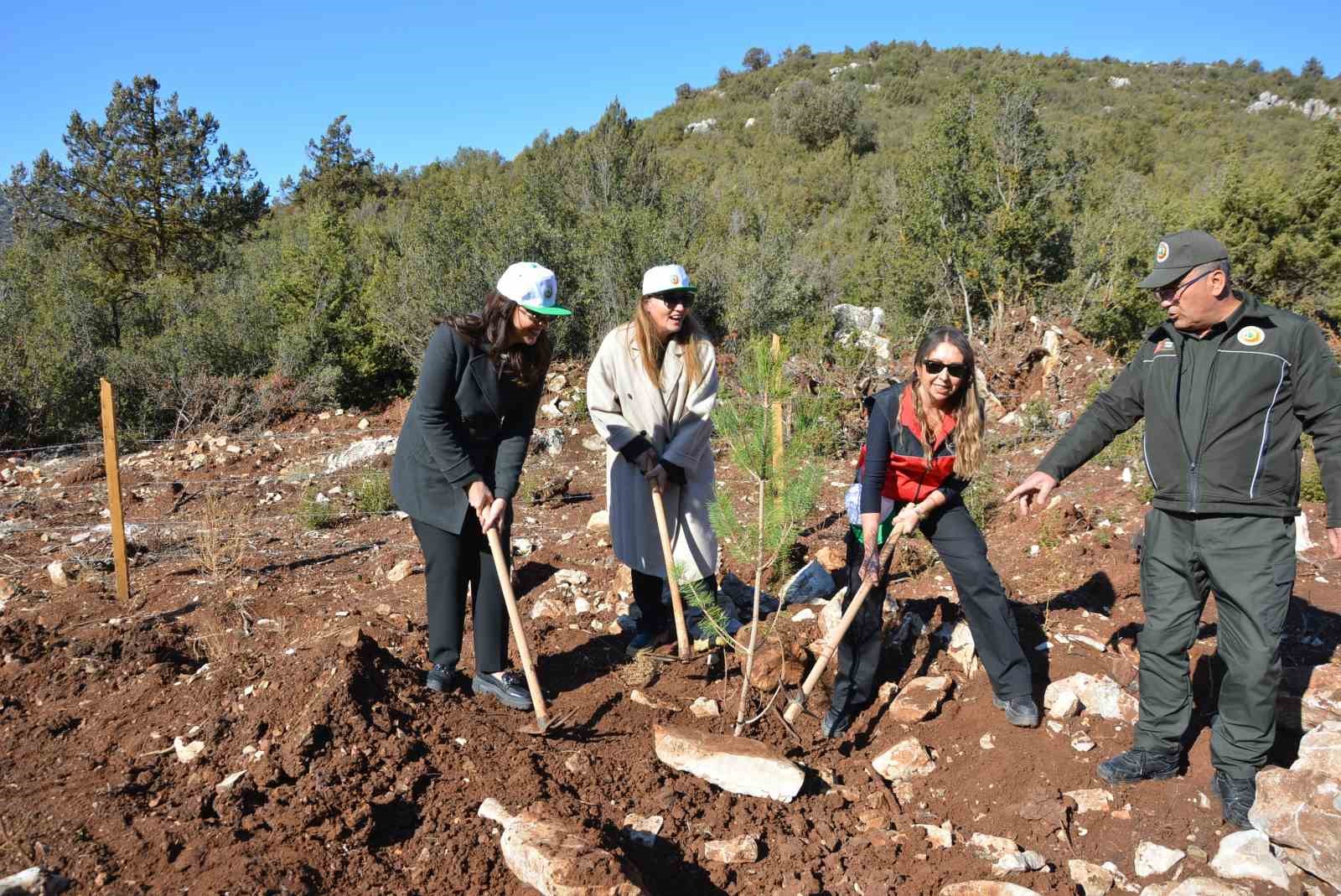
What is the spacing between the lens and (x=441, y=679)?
3326mm

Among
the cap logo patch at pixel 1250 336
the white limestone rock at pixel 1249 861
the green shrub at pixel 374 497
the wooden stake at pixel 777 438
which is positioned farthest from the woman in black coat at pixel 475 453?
the green shrub at pixel 374 497

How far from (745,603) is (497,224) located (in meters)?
9.45

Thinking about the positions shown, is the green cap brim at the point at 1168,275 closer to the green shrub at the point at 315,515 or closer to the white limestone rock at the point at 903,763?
the white limestone rock at the point at 903,763

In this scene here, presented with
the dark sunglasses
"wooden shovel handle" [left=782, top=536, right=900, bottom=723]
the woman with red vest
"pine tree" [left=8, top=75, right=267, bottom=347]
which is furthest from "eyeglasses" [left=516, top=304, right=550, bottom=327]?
"pine tree" [left=8, top=75, right=267, bottom=347]

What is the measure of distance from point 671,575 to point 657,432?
0.65 meters

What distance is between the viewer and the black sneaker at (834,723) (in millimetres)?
3158

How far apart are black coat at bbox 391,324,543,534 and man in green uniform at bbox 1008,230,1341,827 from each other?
223 cm

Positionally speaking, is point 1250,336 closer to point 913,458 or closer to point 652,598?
point 913,458

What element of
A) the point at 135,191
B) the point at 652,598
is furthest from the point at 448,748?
the point at 135,191

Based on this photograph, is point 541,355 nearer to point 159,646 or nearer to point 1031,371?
point 159,646

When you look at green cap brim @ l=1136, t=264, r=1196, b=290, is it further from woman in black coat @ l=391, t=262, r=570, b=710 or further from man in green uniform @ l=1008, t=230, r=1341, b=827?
woman in black coat @ l=391, t=262, r=570, b=710

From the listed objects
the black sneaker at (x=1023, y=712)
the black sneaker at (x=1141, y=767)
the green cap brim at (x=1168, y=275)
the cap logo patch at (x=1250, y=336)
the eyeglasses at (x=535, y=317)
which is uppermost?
the eyeglasses at (x=535, y=317)

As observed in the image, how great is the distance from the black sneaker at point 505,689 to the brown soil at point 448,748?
7cm

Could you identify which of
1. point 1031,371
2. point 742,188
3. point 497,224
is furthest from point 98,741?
point 742,188
